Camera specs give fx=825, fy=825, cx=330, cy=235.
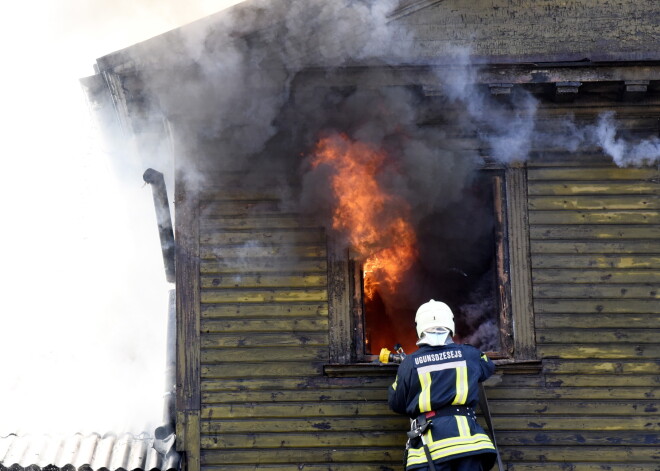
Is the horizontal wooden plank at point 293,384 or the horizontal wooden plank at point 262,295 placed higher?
the horizontal wooden plank at point 262,295

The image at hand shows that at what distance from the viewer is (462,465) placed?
689 centimetres

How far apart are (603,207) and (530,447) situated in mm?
2618

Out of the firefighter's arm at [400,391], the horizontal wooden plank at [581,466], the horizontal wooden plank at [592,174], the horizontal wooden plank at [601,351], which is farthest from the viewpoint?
the horizontal wooden plank at [592,174]

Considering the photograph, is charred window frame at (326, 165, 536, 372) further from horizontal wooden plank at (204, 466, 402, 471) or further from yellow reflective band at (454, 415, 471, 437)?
yellow reflective band at (454, 415, 471, 437)

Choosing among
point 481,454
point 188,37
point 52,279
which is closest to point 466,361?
point 481,454

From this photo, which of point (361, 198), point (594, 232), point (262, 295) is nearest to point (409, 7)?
point (361, 198)

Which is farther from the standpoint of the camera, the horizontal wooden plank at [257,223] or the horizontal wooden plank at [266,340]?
the horizontal wooden plank at [257,223]

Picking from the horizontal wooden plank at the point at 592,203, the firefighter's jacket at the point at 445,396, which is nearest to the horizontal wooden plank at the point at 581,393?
the firefighter's jacket at the point at 445,396

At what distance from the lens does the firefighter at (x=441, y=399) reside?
22.6ft

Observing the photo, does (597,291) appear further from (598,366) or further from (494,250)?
(494,250)

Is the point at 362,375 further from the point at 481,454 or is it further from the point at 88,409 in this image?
the point at 88,409

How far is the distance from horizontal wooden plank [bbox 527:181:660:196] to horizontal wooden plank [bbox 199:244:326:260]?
240cm

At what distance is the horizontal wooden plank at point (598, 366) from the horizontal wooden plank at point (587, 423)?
1.51 ft

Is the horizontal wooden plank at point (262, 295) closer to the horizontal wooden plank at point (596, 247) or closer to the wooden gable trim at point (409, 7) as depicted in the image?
the horizontal wooden plank at point (596, 247)
